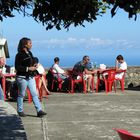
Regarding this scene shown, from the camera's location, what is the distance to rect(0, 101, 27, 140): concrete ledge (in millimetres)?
9148

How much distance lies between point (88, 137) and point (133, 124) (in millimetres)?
1573

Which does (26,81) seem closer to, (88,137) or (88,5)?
(88,137)

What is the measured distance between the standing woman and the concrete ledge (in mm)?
368

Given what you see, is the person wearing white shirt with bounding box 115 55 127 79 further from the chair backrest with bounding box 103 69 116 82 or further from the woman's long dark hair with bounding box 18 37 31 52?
the woman's long dark hair with bounding box 18 37 31 52

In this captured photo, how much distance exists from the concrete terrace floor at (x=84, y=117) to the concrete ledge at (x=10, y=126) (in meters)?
0.14

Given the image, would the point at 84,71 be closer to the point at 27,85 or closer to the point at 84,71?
the point at 84,71

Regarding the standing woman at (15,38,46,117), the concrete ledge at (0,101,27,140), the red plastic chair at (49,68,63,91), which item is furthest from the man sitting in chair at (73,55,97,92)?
the standing woman at (15,38,46,117)

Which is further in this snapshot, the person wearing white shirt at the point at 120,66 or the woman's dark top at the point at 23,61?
the person wearing white shirt at the point at 120,66

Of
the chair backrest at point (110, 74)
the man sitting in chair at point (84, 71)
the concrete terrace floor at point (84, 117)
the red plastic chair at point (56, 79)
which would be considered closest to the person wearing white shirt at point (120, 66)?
the chair backrest at point (110, 74)

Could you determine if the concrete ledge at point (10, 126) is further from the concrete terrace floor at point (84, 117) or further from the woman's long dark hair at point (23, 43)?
the woman's long dark hair at point (23, 43)

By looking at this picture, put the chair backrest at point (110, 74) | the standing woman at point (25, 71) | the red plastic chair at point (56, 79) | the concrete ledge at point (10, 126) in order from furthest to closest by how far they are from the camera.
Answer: the red plastic chair at point (56, 79)
the chair backrest at point (110, 74)
the standing woman at point (25, 71)
the concrete ledge at point (10, 126)

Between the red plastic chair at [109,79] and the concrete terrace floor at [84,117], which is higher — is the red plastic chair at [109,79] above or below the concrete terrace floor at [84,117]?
above

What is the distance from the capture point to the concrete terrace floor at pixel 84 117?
947 cm

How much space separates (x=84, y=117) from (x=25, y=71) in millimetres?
1524
